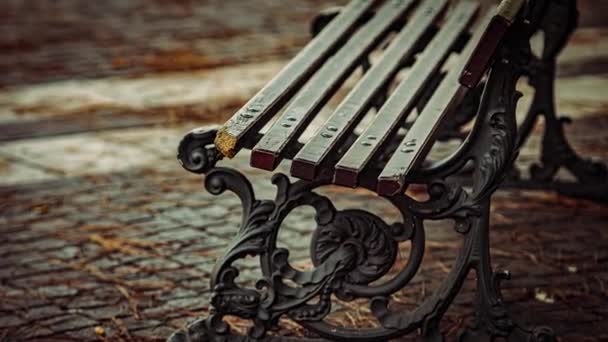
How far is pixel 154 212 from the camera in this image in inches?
182

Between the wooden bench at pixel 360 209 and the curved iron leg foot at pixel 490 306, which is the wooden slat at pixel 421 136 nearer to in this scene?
the wooden bench at pixel 360 209

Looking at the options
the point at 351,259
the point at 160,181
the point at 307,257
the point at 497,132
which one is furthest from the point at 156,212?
the point at 497,132

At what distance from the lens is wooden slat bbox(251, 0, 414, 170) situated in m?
3.01

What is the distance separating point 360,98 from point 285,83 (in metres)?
0.23

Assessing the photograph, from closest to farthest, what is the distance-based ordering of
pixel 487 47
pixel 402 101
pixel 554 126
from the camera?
1. pixel 487 47
2. pixel 402 101
3. pixel 554 126

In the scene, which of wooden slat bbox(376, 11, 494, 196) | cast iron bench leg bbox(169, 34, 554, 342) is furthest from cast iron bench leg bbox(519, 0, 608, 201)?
cast iron bench leg bbox(169, 34, 554, 342)

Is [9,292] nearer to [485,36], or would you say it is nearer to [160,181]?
[160,181]

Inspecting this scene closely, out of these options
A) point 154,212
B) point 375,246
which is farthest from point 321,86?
point 154,212

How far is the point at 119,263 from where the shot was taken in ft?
13.5

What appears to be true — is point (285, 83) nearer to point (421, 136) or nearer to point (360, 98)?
point (360, 98)

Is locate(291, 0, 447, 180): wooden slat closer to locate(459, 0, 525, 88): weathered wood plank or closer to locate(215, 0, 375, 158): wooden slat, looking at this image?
locate(215, 0, 375, 158): wooden slat

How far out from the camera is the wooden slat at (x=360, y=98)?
2.97 metres

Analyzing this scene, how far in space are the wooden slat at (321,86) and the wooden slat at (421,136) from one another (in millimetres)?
281

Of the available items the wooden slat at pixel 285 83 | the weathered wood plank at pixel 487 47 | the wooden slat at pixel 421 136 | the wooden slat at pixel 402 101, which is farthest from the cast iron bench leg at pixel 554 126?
the weathered wood plank at pixel 487 47
